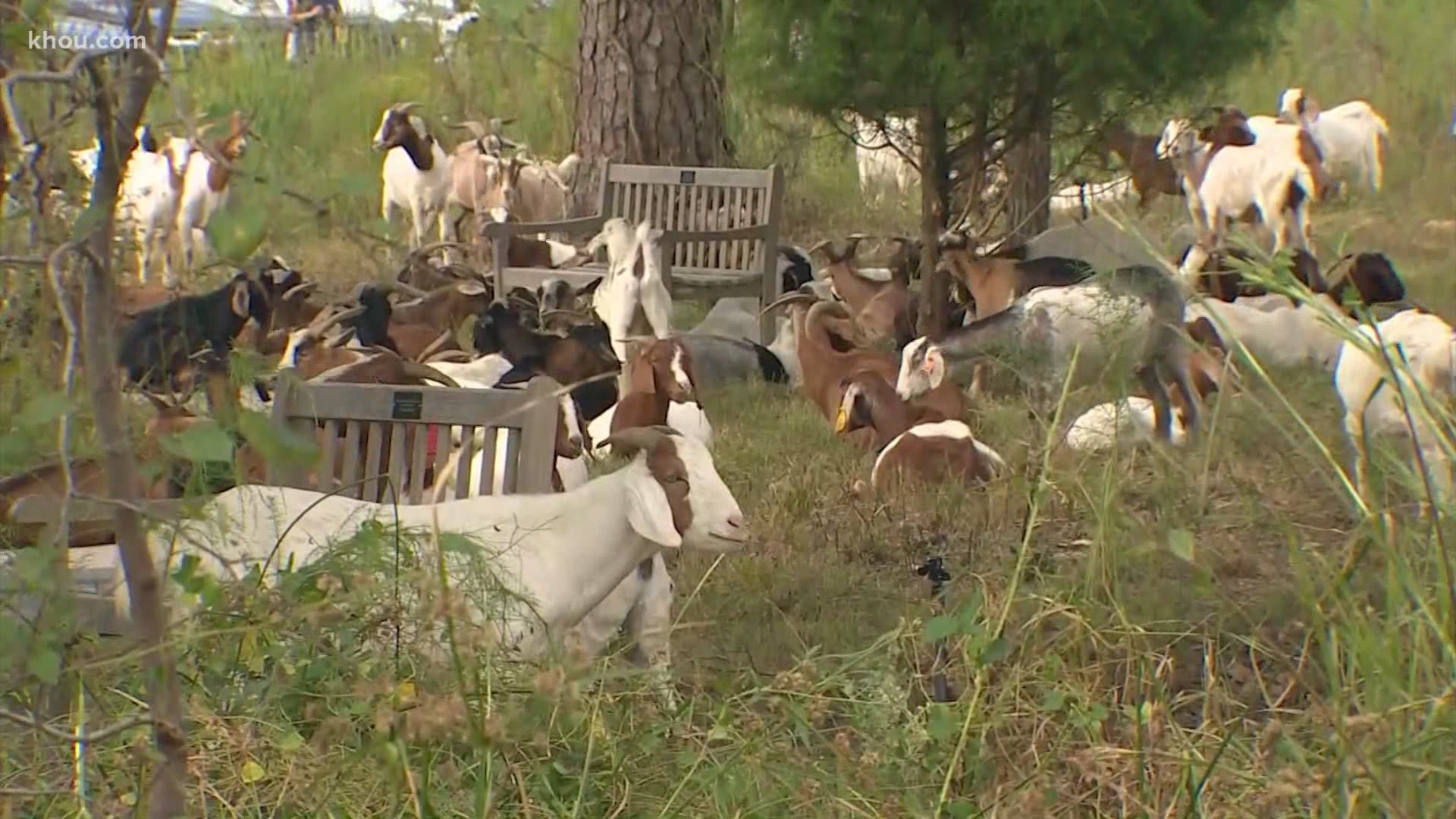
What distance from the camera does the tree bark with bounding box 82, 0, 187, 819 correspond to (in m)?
1.92

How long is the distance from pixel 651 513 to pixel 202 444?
6.26 ft

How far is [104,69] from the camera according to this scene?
2.08 m

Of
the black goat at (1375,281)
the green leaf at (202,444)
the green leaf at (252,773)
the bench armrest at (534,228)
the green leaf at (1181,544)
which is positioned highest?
the black goat at (1375,281)

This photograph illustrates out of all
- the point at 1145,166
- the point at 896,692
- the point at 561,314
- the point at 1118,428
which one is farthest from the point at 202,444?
the point at 1145,166

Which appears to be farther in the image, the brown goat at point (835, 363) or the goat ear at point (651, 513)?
the brown goat at point (835, 363)

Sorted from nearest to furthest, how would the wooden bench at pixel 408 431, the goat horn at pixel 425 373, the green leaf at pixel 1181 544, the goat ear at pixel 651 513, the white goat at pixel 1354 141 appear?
the green leaf at pixel 1181 544
the goat ear at pixel 651 513
the wooden bench at pixel 408 431
the goat horn at pixel 425 373
the white goat at pixel 1354 141

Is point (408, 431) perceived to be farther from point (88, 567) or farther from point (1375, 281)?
point (1375, 281)

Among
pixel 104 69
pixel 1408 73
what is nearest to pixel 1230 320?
pixel 104 69

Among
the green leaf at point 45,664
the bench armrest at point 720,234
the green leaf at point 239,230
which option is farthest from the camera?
the bench armrest at point 720,234

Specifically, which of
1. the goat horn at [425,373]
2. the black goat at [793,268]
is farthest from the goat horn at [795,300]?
the goat horn at [425,373]

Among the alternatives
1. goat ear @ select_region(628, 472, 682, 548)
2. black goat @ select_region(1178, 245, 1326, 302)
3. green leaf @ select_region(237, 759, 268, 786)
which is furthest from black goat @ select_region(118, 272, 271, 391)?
black goat @ select_region(1178, 245, 1326, 302)

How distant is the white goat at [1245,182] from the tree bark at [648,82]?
2.48m

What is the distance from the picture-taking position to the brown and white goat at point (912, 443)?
5.36m

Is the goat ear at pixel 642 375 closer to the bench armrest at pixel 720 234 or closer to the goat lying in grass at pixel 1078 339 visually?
the goat lying in grass at pixel 1078 339
